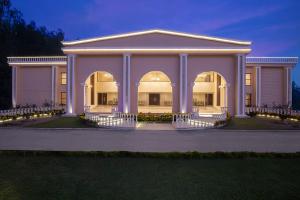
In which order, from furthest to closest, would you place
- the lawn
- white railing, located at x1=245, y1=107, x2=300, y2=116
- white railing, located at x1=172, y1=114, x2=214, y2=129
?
white railing, located at x1=245, y1=107, x2=300, y2=116, white railing, located at x1=172, y1=114, x2=214, y2=129, the lawn

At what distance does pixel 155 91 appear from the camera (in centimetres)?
2919

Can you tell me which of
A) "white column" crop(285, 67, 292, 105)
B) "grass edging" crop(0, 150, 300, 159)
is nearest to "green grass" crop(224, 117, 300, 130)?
"grass edging" crop(0, 150, 300, 159)

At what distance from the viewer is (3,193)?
5.46 meters

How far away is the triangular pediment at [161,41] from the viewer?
2192 cm

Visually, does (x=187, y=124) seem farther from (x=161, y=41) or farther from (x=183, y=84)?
(x=161, y=41)

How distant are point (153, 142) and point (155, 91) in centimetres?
1819

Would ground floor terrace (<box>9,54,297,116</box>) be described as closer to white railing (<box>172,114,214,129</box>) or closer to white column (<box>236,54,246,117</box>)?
white column (<box>236,54,246,117</box>)

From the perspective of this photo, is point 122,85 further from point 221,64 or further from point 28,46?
point 28,46

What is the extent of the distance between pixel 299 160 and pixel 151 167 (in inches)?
214

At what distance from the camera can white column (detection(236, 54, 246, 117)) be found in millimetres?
21750

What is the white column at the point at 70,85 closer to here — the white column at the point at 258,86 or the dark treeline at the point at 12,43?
the dark treeline at the point at 12,43

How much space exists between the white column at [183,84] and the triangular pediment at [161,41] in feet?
4.42

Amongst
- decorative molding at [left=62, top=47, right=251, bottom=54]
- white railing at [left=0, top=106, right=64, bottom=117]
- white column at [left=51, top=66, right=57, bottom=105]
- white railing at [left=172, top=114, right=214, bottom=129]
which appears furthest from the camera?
white column at [left=51, top=66, right=57, bottom=105]

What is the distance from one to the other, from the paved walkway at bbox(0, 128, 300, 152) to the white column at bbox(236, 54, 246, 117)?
7.98 metres
